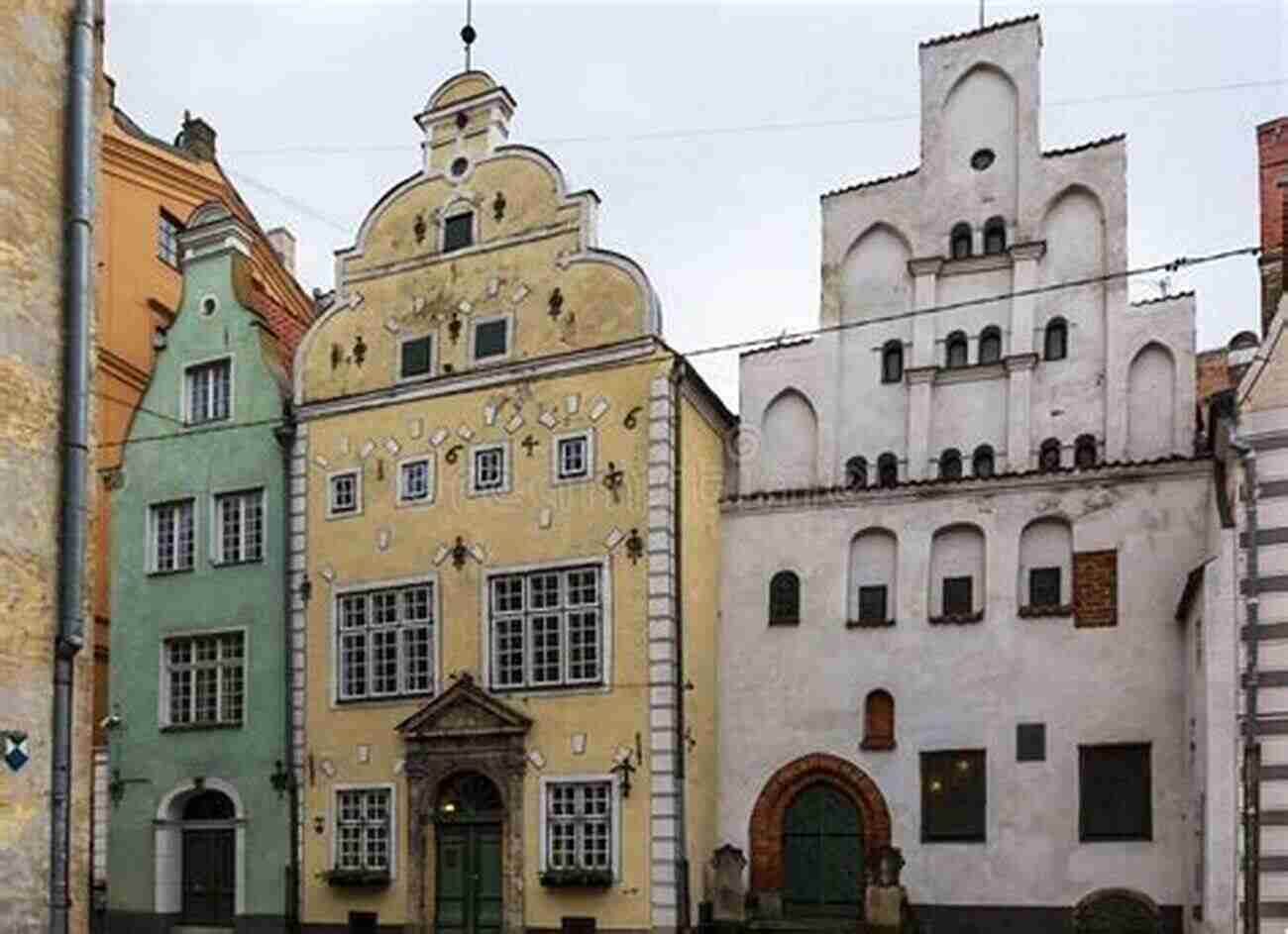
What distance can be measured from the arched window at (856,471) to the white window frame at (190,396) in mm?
10538

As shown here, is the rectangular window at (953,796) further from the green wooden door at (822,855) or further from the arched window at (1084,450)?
the arched window at (1084,450)

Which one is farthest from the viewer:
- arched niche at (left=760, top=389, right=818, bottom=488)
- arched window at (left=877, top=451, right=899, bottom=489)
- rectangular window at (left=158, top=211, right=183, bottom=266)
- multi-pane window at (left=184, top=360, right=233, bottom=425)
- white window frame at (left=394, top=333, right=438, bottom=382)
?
rectangular window at (left=158, top=211, right=183, bottom=266)

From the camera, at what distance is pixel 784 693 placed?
21844 mm

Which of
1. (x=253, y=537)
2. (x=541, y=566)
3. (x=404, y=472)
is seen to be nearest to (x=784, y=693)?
(x=541, y=566)

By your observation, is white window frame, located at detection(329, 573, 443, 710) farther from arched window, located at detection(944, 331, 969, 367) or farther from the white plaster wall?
arched window, located at detection(944, 331, 969, 367)

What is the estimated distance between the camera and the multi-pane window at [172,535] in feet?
82.8

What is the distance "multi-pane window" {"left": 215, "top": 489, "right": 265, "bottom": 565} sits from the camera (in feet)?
81.5

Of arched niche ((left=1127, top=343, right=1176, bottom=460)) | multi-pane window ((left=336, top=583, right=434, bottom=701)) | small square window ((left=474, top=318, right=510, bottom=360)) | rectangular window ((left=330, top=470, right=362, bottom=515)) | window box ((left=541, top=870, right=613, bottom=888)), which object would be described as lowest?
window box ((left=541, top=870, right=613, bottom=888))

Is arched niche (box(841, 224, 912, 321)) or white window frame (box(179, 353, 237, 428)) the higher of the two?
arched niche (box(841, 224, 912, 321))

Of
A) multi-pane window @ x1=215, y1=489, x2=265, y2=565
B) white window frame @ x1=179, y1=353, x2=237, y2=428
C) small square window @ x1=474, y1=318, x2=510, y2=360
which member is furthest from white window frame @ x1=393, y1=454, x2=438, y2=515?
white window frame @ x1=179, y1=353, x2=237, y2=428

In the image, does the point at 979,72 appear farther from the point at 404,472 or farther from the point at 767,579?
the point at 404,472

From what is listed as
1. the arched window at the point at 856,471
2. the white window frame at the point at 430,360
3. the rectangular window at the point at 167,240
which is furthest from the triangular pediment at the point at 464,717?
the rectangular window at the point at 167,240

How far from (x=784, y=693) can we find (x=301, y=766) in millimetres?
7942

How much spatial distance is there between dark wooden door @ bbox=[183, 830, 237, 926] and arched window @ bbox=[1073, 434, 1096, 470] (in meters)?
14.7
